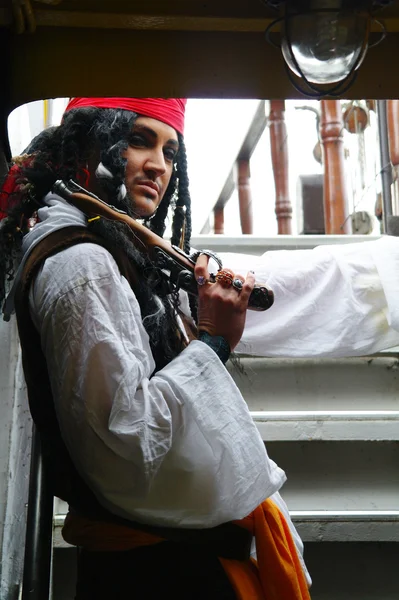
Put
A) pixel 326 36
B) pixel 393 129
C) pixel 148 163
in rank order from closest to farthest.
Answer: pixel 326 36 < pixel 148 163 < pixel 393 129

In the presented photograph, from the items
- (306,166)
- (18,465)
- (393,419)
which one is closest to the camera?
(18,465)

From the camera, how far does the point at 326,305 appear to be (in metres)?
3.29

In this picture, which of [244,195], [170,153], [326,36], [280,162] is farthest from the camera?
[244,195]

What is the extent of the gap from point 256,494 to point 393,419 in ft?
4.32

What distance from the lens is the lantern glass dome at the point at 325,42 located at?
1.94 meters

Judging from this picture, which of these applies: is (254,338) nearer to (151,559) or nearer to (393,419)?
Answer: (393,419)

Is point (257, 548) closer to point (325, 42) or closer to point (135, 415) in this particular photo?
point (135, 415)

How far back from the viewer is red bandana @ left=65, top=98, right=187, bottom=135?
8.60ft

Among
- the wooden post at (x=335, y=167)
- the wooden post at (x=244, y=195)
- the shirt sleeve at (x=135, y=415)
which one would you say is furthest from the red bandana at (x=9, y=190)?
the wooden post at (x=244, y=195)

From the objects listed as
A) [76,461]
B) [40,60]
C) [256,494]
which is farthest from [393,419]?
[40,60]

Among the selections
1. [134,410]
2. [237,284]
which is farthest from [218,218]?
[134,410]

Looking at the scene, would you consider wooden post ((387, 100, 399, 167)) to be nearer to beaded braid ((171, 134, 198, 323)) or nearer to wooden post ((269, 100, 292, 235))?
wooden post ((269, 100, 292, 235))

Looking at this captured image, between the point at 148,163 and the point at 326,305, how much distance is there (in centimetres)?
103

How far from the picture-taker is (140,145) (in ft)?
8.62
